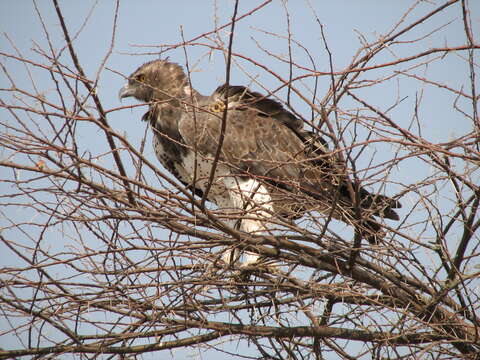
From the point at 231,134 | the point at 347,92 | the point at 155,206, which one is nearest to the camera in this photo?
the point at 347,92

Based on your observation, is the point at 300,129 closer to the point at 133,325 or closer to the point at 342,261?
the point at 342,261

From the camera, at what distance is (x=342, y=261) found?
4.25m

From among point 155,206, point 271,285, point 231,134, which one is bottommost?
point 271,285

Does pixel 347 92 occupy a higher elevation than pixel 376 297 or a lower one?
higher

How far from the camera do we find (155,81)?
7.45 m

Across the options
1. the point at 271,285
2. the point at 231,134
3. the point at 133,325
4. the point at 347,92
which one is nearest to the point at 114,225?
the point at 133,325

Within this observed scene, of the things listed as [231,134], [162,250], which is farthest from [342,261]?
[231,134]

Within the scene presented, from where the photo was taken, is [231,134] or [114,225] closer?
[114,225]

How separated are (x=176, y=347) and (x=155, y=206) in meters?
1.06

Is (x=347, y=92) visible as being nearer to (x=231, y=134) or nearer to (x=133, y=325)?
(x=133, y=325)

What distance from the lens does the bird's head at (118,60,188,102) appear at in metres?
7.40

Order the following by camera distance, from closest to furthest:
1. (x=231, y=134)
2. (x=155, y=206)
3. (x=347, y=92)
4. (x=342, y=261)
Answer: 1. (x=347, y=92)
2. (x=155, y=206)
3. (x=342, y=261)
4. (x=231, y=134)

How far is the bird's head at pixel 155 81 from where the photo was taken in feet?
24.3

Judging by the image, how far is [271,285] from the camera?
4.34 meters
